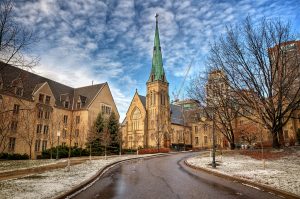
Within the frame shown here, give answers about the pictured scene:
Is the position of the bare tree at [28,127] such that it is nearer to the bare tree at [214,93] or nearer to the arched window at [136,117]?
the bare tree at [214,93]

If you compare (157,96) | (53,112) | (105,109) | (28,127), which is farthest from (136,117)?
(28,127)

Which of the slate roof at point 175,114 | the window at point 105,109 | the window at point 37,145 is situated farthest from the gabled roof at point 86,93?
the slate roof at point 175,114

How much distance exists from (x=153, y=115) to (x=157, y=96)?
6.54 meters

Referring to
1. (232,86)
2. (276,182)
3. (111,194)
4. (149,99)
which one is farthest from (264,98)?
(149,99)

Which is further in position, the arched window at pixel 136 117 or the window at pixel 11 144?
the arched window at pixel 136 117

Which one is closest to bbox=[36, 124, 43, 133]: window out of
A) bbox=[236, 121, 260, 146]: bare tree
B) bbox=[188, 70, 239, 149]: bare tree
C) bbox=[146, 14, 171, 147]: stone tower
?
bbox=[188, 70, 239, 149]: bare tree

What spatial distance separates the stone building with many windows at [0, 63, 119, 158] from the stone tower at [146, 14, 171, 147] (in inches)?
959

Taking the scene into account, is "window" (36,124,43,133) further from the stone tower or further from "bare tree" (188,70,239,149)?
the stone tower

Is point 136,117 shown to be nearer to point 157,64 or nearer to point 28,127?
point 157,64

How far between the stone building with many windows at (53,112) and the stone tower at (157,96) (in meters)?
24.4

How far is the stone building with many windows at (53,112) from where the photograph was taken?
3928cm

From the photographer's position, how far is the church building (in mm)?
83544

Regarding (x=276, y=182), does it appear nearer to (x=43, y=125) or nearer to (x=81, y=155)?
(x=81, y=155)

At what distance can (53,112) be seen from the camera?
48.9 m
